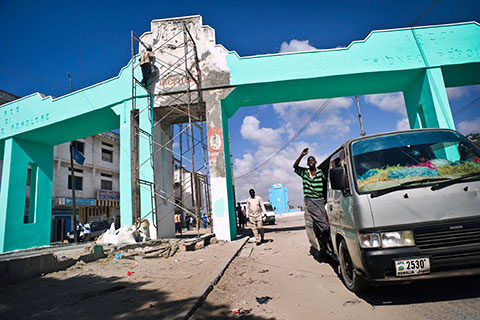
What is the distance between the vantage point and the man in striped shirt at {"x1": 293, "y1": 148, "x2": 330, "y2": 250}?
4723 mm

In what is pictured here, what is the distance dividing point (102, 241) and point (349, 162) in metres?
7.47

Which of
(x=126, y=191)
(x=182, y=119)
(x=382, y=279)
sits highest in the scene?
(x=182, y=119)

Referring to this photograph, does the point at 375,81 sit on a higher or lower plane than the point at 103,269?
higher

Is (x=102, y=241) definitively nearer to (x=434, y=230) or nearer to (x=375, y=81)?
(x=434, y=230)

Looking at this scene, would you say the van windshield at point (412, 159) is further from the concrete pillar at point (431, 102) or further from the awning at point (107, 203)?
the awning at point (107, 203)

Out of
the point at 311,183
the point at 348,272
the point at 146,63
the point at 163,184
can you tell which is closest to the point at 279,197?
the point at 163,184

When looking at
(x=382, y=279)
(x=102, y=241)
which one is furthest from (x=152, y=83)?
(x=382, y=279)

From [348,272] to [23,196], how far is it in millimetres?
14061

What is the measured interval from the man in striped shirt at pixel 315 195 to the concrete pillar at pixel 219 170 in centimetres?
454

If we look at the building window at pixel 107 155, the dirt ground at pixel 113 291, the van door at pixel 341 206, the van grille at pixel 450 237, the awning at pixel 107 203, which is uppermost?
the building window at pixel 107 155

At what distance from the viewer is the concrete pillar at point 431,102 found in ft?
29.8

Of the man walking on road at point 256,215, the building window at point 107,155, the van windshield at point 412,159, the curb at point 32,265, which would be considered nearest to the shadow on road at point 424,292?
the van windshield at point 412,159

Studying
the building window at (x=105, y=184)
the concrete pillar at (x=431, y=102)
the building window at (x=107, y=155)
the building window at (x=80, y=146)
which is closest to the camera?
the concrete pillar at (x=431, y=102)

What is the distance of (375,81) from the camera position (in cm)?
1029
